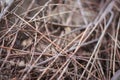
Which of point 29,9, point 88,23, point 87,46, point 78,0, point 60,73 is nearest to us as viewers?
point 60,73

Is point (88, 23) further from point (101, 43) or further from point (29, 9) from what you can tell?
point (29, 9)

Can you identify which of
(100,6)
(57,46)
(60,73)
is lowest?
(60,73)

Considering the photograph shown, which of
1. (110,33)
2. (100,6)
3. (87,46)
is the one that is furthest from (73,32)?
(100,6)

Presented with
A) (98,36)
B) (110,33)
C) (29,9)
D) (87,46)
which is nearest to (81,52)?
(87,46)

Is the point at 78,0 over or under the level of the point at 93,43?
over

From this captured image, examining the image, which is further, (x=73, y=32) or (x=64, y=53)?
(x=73, y=32)

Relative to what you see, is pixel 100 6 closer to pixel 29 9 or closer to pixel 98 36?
pixel 98 36

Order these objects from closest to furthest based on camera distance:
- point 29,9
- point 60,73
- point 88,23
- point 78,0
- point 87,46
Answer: point 60,73 < point 29,9 < point 87,46 < point 88,23 < point 78,0
